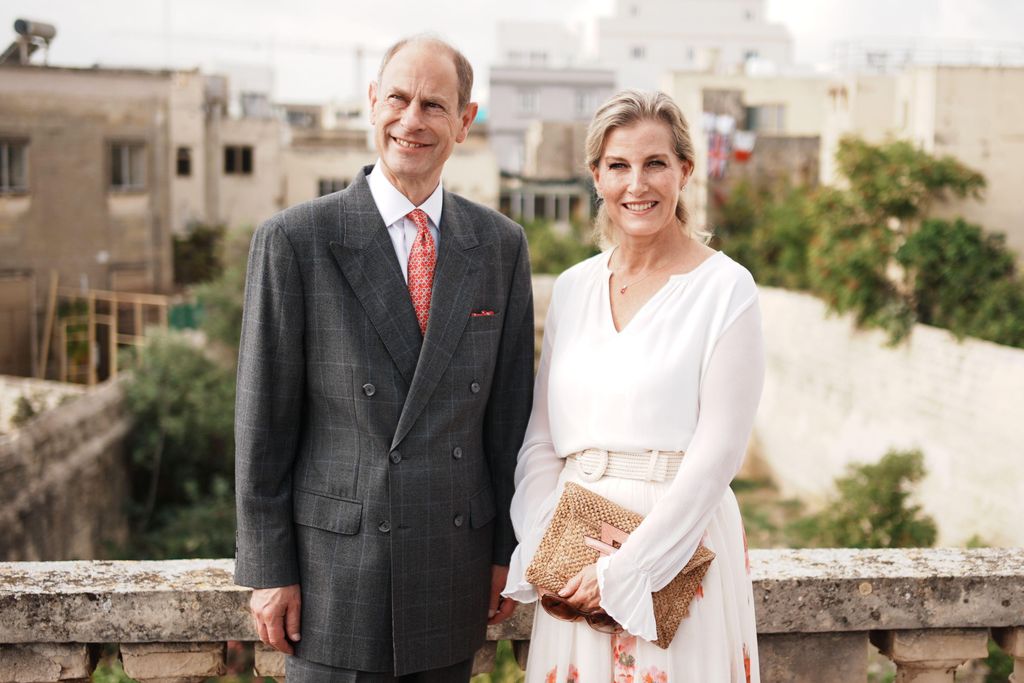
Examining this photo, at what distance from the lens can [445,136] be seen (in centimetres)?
233

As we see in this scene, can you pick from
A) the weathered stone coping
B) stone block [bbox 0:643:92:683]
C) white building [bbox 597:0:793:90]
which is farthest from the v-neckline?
white building [bbox 597:0:793:90]

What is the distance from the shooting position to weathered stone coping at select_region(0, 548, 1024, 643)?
247 centimetres

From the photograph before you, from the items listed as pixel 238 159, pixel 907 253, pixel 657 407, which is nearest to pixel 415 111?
pixel 657 407

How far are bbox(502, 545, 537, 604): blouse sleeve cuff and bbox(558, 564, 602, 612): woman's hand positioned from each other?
0.15 m

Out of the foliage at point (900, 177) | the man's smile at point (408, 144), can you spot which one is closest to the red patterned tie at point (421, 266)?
the man's smile at point (408, 144)

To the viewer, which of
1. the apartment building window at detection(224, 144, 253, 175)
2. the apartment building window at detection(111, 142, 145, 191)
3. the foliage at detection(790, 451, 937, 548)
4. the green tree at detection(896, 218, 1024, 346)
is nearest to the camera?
the foliage at detection(790, 451, 937, 548)

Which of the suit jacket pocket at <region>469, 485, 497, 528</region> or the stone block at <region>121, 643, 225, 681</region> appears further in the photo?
the stone block at <region>121, 643, 225, 681</region>

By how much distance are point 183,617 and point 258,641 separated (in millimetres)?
189

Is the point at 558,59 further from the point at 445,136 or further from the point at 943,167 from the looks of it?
the point at 445,136

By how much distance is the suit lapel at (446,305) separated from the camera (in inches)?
88.8

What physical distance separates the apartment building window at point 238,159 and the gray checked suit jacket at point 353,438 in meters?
25.1

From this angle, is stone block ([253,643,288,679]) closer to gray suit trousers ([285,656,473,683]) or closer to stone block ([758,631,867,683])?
gray suit trousers ([285,656,473,683])

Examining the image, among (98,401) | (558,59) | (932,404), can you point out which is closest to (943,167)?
(932,404)

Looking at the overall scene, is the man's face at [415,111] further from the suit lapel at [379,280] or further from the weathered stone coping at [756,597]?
the weathered stone coping at [756,597]
